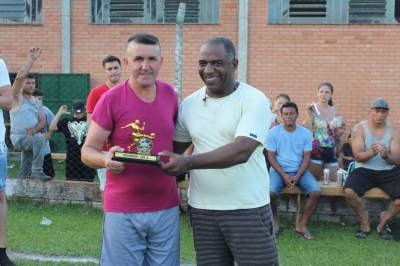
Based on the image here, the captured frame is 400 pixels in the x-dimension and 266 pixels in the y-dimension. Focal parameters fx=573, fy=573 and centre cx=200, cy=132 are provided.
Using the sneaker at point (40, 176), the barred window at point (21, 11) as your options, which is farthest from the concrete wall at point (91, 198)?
the barred window at point (21, 11)

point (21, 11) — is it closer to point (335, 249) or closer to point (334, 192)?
point (334, 192)

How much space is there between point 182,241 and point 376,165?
2590mm

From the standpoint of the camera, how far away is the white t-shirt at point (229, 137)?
3145 millimetres

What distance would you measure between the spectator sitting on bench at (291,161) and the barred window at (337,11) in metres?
4.42

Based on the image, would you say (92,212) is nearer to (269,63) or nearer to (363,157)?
(363,157)

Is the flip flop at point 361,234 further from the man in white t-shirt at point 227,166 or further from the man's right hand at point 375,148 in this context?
the man in white t-shirt at point 227,166

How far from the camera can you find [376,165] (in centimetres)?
705

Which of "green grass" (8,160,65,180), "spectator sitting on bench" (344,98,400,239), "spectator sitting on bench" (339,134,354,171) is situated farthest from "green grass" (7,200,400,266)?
"green grass" (8,160,65,180)

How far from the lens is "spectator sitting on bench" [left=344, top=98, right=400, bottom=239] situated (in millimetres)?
6855

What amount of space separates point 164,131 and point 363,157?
14.3 feet

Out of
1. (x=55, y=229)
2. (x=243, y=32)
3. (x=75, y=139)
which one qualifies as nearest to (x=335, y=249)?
(x=55, y=229)

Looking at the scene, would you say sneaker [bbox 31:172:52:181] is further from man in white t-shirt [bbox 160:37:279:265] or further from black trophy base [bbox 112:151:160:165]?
black trophy base [bbox 112:151:160:165]

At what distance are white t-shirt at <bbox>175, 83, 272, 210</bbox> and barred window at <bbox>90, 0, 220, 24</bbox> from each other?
8.47m

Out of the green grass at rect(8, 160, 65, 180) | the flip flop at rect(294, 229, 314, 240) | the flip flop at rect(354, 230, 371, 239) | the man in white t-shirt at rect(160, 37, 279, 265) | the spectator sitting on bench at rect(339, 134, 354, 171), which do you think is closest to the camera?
the man in white t-shirt at rect(160, 37, 279, 265)
